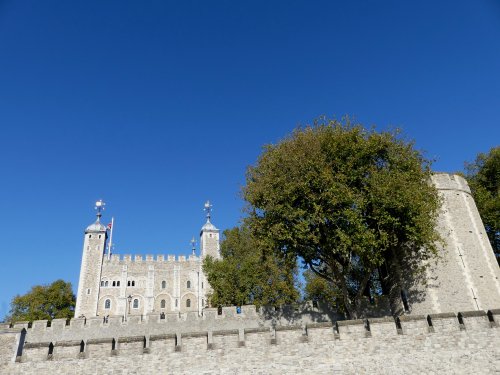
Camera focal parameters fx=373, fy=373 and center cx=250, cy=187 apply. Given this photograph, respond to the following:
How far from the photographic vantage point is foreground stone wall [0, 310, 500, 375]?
11.8m

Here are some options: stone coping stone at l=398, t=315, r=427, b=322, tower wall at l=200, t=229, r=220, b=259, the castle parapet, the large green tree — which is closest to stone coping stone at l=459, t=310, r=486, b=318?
stone coping stone at l=398, t=315, r=427, b=322

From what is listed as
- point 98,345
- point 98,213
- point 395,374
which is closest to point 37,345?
point 98,345

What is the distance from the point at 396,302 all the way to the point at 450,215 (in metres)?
5.95

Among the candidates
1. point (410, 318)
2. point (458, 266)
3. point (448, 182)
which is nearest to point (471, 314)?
point (410, 318)

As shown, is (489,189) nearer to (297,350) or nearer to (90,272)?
(297,350)

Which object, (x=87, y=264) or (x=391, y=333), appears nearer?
(x=391, y=333)

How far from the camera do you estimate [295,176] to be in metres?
19.6

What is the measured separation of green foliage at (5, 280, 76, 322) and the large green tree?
44.8 meters

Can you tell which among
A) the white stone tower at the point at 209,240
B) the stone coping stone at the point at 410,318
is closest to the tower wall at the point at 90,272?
the white stone tower at the point at 209,240

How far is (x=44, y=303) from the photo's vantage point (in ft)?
174

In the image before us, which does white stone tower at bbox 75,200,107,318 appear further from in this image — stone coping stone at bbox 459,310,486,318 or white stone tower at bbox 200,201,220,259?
stone coping stone at bbox 459,310,486,318

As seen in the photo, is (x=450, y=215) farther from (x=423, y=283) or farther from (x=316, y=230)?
(x=316, y=230)

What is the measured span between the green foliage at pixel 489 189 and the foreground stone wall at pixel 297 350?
1862cm

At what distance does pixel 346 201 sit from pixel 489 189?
2148 centimetres
